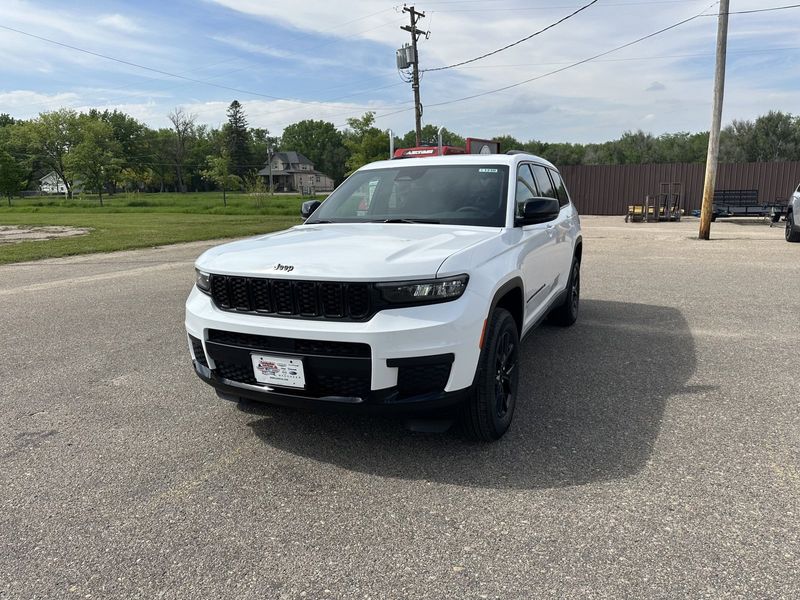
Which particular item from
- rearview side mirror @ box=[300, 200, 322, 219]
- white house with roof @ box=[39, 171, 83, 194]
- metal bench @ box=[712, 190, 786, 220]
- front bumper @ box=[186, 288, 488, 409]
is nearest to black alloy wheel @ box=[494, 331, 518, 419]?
front bumper @ box=[186, 288, 488, 409]

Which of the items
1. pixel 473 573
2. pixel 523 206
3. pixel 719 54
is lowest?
pixel 473 573

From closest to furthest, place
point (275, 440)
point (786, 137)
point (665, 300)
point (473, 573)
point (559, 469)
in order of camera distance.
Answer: point (473, 573), point (559, 469), point (275, 440), point (665, 300), point (786, 137)

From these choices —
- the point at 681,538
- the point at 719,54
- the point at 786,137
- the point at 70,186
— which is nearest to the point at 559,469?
the point at 681,538

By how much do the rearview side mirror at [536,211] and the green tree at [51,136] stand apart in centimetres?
8558

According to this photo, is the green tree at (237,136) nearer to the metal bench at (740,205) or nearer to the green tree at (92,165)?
the green tree at (92,165)

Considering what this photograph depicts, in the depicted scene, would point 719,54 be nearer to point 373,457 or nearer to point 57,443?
point 373,457

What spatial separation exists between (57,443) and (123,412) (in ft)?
1.69

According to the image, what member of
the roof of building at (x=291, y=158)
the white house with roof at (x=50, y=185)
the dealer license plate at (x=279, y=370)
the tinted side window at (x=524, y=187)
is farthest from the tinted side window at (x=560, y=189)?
the white house with roof at (x=50, y=185)

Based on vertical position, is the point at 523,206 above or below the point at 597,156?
below

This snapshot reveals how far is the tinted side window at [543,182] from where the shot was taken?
200 inches

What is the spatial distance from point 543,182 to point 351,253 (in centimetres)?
287

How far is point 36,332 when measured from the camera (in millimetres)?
6297

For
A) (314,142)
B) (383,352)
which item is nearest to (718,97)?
(383,352)

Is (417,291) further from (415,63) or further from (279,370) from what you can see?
(415,63)
